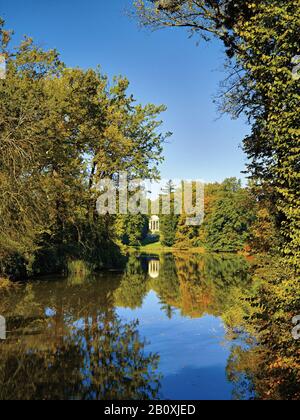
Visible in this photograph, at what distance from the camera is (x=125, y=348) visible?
31.0 ft

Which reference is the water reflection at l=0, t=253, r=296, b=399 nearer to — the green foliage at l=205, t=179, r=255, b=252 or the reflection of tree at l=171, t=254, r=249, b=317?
the reflection of tree at l=171, t=254, r=249, b=317

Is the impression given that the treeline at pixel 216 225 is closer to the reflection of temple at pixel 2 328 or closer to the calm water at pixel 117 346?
the calm water at pixel 117 346

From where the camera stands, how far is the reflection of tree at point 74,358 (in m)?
6.82

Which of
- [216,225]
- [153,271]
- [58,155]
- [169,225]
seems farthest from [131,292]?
[169,225]

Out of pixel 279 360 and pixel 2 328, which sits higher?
pixel 279 360

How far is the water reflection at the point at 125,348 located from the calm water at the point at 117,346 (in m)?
0.02

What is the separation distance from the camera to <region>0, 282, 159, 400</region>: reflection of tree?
22.4 ft

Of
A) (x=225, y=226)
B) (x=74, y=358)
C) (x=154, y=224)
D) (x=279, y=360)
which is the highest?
(x=225, y=226)

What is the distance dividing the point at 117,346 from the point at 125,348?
27 cm

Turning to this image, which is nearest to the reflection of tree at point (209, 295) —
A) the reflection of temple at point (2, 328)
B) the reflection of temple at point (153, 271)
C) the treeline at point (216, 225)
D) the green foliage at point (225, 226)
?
the reflection of temple at point (153, 271)

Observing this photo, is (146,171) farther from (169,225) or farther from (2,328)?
(169,225)
